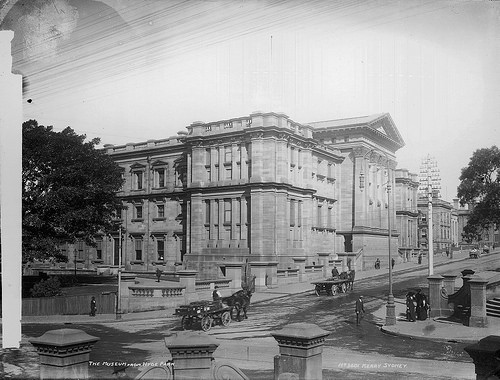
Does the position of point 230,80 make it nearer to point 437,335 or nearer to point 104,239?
point 437,335

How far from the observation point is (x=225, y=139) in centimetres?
2811

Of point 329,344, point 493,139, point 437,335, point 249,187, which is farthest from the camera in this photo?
point 249,187

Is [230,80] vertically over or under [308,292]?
over

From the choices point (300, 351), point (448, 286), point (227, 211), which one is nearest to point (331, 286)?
point (448, 286)

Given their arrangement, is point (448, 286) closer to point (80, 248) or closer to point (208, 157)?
point (208, 157)

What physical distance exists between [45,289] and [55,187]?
4.19 metres

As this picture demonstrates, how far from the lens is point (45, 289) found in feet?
62.2

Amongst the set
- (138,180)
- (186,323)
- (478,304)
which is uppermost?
(138,180)

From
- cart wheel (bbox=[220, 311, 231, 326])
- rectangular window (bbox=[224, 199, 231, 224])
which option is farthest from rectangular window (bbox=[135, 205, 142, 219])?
cart wheel (bbox=[220, 311, 231, 326])

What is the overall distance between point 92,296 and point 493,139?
48.7ft

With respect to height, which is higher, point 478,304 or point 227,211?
point 227,211

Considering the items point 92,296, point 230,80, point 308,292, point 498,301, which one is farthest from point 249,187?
point 230,80

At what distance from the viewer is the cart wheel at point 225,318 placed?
56.2 ft

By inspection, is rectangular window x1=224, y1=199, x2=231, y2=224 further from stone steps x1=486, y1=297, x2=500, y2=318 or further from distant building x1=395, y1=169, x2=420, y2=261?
stone steps x1=486, y1=297, x2=500, y2=318
